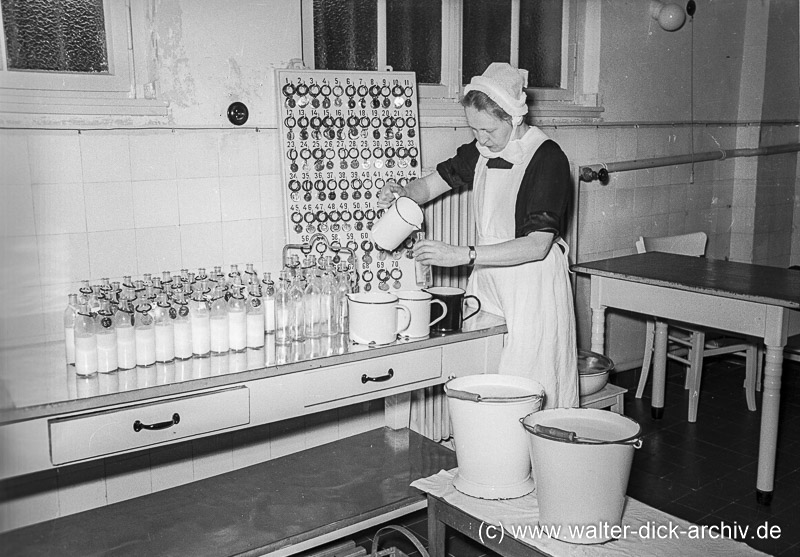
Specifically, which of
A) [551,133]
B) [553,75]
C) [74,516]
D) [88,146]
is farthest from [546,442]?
[553,75]

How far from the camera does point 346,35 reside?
3467 mm

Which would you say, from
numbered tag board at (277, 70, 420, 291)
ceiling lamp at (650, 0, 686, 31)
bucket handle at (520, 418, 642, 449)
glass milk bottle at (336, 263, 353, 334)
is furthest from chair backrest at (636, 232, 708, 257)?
bucket handle at (520, 418, 642, 449)

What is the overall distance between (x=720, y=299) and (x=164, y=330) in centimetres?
233

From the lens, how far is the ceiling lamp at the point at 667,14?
15.7ft

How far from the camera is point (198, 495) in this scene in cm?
277

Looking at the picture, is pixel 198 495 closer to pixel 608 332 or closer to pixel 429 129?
pixel 429 129

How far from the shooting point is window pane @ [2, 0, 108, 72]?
103 inches

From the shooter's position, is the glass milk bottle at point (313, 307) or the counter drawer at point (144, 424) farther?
the glass milk bottle at point (313, 307)

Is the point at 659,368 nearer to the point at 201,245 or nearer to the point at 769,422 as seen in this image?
the point at 769,422

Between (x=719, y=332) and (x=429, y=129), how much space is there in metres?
2.32

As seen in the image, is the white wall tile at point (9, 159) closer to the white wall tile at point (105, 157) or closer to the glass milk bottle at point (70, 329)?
the glass milk bottle at point (70, 329)

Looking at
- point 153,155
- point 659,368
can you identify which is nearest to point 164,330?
point 153,155

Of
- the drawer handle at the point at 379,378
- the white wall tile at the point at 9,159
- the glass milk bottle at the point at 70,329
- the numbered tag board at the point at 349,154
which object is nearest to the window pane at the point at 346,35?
the numbered tag board at the point at 349,154

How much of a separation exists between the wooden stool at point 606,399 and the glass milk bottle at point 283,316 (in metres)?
1.38
